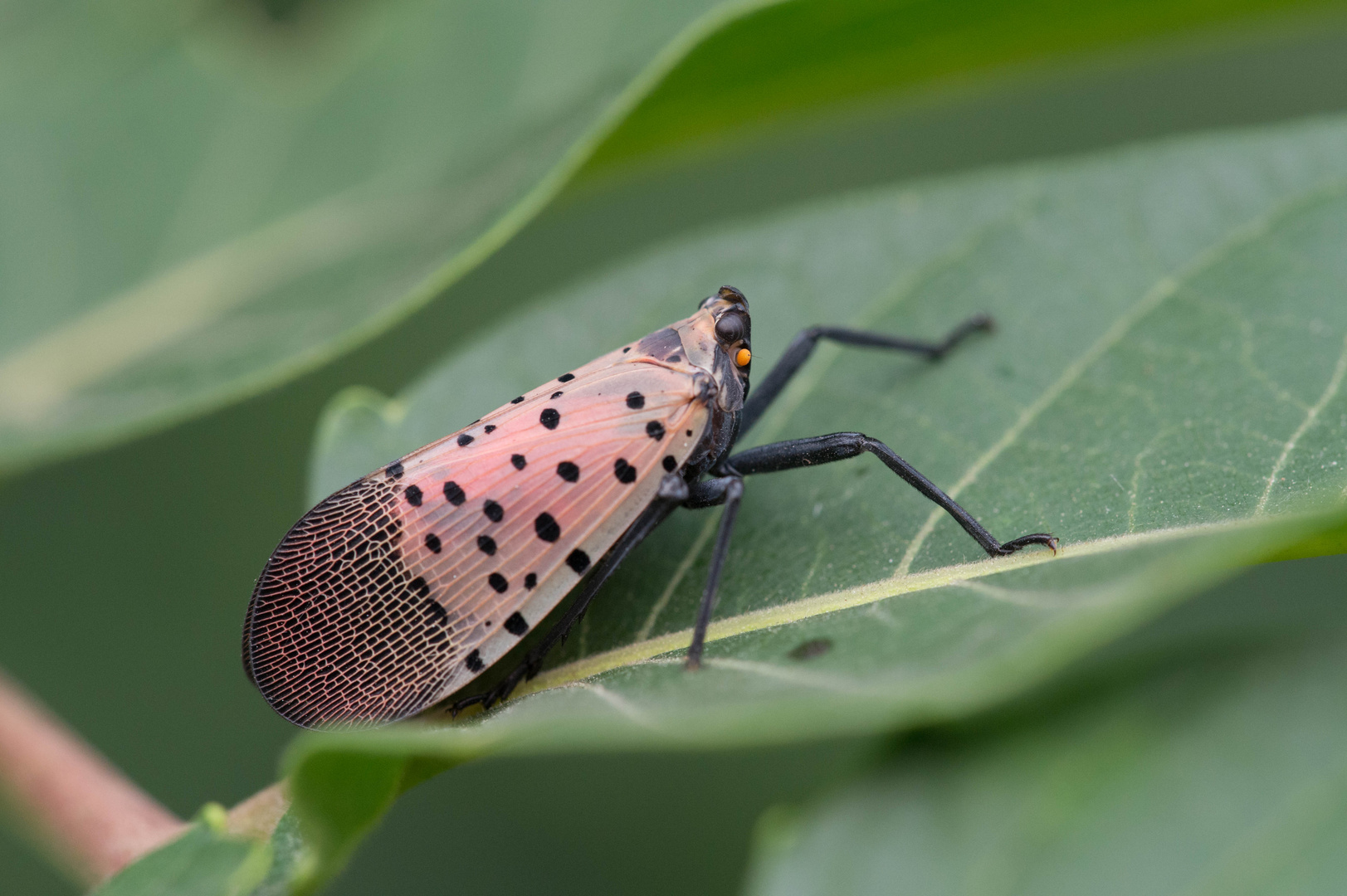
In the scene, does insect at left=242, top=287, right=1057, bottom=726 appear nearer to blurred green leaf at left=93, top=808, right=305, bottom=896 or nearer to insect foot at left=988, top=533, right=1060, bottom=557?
insect foot at left=988, top=533, right=1060, bottom=557

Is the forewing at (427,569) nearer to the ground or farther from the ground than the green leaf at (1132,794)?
farther from the ground

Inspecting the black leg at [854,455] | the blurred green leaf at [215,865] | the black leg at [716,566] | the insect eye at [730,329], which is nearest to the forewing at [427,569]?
the black leg at [716,566]

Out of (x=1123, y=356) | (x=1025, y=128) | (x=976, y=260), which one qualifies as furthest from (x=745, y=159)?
(x=1123, y=356)

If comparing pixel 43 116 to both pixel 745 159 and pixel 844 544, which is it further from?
pixel 745 159

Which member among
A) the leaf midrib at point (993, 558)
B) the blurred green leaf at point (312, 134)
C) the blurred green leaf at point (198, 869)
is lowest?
the leaf midrib at point (993, 558)

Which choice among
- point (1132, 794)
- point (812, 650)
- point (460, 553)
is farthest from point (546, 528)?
point (1132, 794)

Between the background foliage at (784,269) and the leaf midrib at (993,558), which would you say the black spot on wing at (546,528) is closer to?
the background foliage at (784,269)

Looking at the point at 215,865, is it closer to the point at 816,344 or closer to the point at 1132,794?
the point at 1132,794
